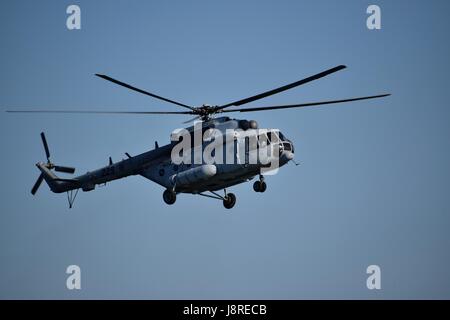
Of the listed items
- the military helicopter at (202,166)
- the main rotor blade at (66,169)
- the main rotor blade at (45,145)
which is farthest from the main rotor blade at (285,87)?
the main rotor blade at (45,145)

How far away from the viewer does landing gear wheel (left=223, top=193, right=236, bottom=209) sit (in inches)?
1799

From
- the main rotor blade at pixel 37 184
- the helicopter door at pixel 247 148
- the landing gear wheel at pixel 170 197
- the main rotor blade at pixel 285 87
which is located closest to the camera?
the main rotor blade at pixel 285 87

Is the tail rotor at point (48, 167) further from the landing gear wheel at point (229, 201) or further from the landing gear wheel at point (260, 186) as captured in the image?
the landing gear wheel at point (260, 186)

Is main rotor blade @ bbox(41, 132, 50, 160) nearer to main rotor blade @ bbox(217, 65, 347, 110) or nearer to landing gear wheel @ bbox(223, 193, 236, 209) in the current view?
landing gear wheel @ bbox(223, 193, 236, 209)

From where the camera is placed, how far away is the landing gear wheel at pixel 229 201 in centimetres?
4569

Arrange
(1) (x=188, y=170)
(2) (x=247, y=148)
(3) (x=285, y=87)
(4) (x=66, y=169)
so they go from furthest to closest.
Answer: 1. (4) (x=66, y=169)
2. (1) (x=188, y=170)
3. (2) (x=247, y=148)
4. (3) (x=285, y=87)

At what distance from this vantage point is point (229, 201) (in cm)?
4566

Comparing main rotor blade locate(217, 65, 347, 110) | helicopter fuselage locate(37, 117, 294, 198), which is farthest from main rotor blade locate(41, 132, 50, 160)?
main rotor blade locate(217, 65, 347, 110)

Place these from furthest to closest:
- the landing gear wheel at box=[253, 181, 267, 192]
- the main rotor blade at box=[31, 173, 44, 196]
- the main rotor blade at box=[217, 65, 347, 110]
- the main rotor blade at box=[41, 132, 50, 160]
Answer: the main rotor blade at box=[41, 132, 50, 160] → the main rotor blade at box=[31, 173, 44, 196] → the landing gear wheel at box=[253, 181, 267, 192] → the main rotor blade at box=[217, 65, 347, 110]

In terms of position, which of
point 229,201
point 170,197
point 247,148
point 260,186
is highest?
point 247,148

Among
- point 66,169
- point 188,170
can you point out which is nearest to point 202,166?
point 188,170

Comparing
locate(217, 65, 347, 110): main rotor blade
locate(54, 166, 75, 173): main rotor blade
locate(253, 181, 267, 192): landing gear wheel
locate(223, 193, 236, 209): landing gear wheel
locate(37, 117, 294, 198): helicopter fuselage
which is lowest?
locate(223, 193, 236, 209): landing gear wheel

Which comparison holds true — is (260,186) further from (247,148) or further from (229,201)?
(229,201)
